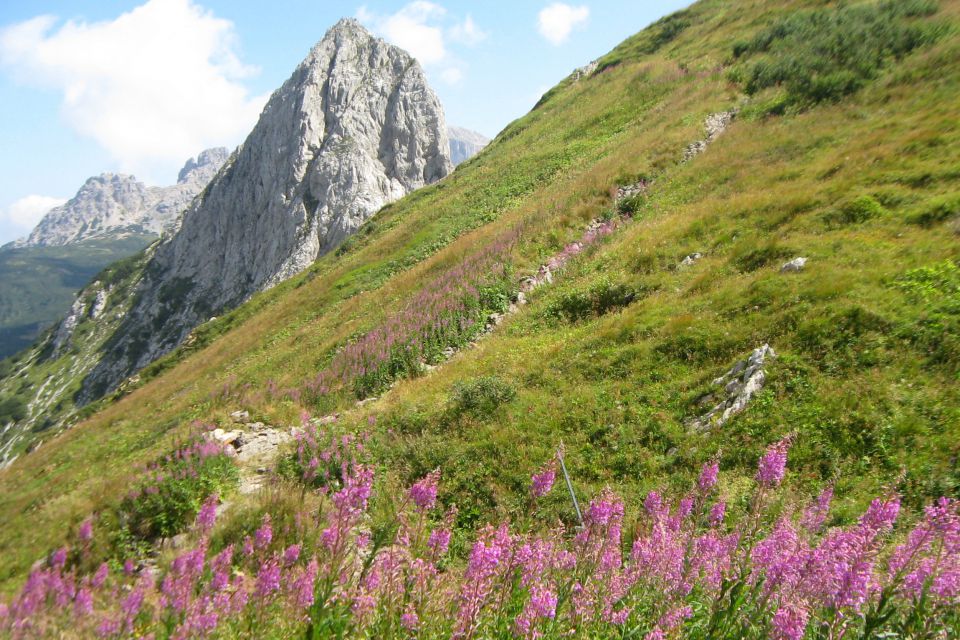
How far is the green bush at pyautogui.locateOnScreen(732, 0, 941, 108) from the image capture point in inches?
816

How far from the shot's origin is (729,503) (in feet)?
21.7

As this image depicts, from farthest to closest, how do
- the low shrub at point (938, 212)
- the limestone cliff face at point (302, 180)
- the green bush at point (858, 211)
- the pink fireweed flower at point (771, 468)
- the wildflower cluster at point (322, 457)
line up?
the limestone cliff face at point (302, 180) < the green bush at point (858, 211) < the low shrub at point (938, 212) < the wildflower cluster at point (322, 457) < the pink fireweed flower at point (771, 468)

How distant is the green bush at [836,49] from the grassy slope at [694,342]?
1289mm

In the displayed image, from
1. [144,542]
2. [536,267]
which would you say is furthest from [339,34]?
[144,542]

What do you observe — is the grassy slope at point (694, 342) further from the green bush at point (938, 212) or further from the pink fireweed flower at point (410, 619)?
the pink fireweed flower at point (410, 619)

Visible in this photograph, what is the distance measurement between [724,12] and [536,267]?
1656 inches

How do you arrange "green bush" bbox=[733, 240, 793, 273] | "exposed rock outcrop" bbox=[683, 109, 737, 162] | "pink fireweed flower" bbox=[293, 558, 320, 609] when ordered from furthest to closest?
"exposed rock outcrop" bbox=[683, 109, 737, 162], "green bush" bbox=[733, 240, 793, 273], "pink fireweed flower" bbox=[293, 558, 320, 609]

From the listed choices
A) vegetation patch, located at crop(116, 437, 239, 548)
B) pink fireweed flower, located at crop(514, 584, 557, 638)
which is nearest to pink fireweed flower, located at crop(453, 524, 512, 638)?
pink fireweed flower, located at crop(514, 584, 557, 638)

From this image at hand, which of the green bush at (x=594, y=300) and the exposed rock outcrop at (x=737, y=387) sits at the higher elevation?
the green bush at (x=594, y=300)

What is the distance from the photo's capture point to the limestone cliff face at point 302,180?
11212 centimetres

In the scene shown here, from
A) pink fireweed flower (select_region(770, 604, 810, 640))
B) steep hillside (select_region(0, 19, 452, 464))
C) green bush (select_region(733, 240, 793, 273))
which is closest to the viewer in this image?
pink fireweed flower (select_region(770, 604, 810, 640))

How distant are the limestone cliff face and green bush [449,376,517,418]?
9715 cm

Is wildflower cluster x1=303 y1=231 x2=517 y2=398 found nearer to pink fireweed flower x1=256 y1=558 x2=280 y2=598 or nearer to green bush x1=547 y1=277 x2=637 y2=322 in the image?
green bush x1=547 y1=277 x2=637 y2=322

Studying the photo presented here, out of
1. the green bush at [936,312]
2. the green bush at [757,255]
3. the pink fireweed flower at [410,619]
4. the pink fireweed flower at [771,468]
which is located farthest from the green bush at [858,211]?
the pink fireweed flower at [410,619]
